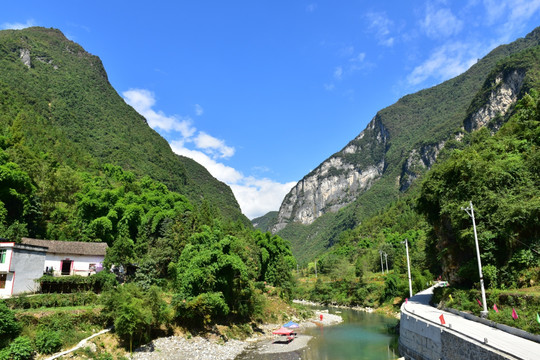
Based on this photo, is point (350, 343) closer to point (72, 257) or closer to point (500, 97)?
point (72, 257)

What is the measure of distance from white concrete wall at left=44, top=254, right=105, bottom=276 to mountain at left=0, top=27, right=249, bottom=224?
42714 mm

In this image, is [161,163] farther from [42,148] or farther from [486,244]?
[486,244]

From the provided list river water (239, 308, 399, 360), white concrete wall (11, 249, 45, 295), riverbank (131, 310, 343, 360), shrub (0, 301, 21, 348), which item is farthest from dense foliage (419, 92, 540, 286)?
white concrete wall (11, 249, 45, 295)

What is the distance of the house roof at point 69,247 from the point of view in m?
36.5

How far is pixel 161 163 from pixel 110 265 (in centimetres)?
12532

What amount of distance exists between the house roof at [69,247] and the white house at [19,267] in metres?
3.95

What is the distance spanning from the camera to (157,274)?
42375mm

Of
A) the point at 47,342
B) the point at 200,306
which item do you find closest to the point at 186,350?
the point at 200,306

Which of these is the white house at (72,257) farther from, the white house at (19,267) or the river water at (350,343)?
the river water at (350,343)

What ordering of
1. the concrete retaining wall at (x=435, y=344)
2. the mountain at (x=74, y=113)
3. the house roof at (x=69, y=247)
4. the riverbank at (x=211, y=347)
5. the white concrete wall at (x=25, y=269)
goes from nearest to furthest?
the concrete retaining wall at (x=435, y=344), the white concrete wall at (x=25, y=269), the riverbank at (x=211, y=347), the house roof at (x=69, y=247), the mountain at (x=74, y=113)

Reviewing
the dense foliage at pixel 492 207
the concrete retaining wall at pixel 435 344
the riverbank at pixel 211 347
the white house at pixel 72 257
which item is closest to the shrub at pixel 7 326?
the riverbank at pixel 211 347

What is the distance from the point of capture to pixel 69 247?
38.0 m

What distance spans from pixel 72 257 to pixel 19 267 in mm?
7613

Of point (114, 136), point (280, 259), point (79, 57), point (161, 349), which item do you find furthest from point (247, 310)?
point (79, 57)
